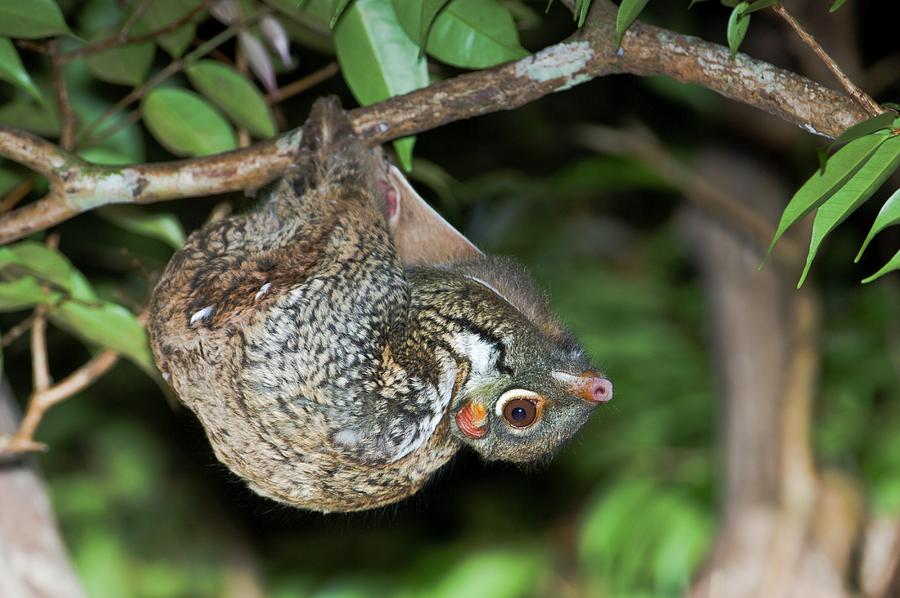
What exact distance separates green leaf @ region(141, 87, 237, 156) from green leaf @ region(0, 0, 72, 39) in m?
0.49

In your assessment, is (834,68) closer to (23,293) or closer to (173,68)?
(173,68)

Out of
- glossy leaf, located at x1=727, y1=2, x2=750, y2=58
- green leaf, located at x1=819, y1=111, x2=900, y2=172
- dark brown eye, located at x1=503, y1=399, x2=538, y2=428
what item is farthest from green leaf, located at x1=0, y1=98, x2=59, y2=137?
green leaf, located at x1=819, y1=111, x2=900, y2=172

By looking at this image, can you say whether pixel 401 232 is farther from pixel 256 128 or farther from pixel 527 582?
pixel 527 582

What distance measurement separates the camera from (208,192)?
259 cm

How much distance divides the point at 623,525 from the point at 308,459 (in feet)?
11.2

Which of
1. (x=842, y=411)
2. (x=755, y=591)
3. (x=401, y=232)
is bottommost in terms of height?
(x=755, y=591)

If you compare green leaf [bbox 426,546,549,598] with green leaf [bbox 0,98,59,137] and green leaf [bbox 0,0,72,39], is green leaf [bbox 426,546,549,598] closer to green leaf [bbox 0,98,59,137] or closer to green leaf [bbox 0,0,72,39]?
green leaf [bbox 0,98,59,137]

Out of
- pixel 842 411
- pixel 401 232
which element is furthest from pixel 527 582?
pixel 401 232

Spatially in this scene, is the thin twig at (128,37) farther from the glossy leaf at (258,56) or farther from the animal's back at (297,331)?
the animal's back at (297,331)

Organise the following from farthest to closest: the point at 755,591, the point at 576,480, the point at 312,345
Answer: the point at 576,480 → the point at 755,591 → the point at 312,345

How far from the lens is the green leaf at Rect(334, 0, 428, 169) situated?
277 centimetres

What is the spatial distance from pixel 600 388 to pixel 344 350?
2.24ft

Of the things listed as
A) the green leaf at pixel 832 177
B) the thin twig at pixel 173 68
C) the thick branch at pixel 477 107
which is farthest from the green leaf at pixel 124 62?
the green leaf at pixel 832 177

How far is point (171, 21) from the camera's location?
122 inches
